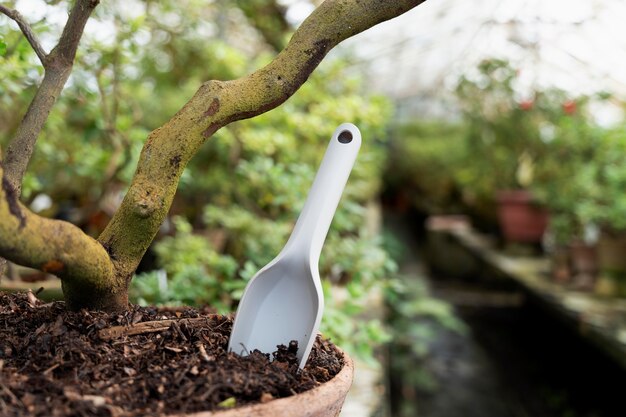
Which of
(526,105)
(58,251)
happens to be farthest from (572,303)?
(58,251)

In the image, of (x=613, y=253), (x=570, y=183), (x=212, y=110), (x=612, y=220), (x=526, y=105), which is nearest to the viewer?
(x=212, y=110)

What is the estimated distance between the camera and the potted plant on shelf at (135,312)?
2.87 ft

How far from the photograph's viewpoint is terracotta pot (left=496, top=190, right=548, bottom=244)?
19.9 feet

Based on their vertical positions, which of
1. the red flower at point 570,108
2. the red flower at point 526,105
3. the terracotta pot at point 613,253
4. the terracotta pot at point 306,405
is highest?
the red flower at point 526,105

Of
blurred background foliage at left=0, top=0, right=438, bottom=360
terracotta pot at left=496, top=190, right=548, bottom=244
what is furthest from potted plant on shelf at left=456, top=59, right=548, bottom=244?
blurred background foliage at left=0, top=0, right=438, bottom=360

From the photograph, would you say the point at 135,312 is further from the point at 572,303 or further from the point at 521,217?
the point at 521,217

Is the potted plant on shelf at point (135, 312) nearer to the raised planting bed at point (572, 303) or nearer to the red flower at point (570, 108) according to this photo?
the raised planting bed at point (572, 303)

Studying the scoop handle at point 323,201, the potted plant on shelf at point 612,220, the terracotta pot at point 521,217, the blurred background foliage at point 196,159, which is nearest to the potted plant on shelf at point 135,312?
the scoop handle at point 323,201

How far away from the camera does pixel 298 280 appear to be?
116 cm

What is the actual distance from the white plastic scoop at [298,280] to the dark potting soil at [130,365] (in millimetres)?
52

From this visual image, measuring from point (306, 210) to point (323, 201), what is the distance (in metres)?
0.03

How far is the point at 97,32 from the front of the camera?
7.77 feet

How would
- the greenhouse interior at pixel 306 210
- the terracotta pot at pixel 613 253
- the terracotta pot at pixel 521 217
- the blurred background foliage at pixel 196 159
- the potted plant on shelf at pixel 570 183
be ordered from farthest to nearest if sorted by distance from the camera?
the terracotta pot at pixel 521 217 < the potted plant on shelf at pixel 570 183 < the terracotta pot at pixel 613 253 < the blurred background foliage at pixel 196 159 < the greenhouse interior at pixel 306 210

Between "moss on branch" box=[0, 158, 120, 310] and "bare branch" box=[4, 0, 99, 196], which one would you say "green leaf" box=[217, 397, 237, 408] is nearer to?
"moss on branch" box=[0, 158, 120, 310]
